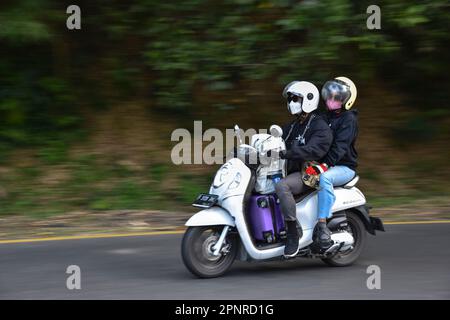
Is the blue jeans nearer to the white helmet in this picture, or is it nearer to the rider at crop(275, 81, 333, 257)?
the rider at crop(275, 81, 333, 257)

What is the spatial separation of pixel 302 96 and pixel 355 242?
1.69 metres

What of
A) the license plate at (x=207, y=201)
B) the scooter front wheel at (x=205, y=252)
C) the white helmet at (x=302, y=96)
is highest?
the white helmet at (x=302, y=96)

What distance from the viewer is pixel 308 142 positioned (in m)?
8.04

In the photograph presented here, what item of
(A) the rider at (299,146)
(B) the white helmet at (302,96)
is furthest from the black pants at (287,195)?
(B) the white helmet at (302,96)

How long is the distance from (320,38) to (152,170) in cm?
381

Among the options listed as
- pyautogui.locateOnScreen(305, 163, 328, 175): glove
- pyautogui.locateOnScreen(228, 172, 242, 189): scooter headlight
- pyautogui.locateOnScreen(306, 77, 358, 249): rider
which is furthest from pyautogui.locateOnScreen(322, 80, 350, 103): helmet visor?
pyautogui.locateOnScreen(228, 172, 242, 189): scooter headlight

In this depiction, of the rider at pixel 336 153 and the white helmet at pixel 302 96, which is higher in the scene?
the white helmet at pixel 302 96

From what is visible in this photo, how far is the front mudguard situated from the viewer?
761 cm

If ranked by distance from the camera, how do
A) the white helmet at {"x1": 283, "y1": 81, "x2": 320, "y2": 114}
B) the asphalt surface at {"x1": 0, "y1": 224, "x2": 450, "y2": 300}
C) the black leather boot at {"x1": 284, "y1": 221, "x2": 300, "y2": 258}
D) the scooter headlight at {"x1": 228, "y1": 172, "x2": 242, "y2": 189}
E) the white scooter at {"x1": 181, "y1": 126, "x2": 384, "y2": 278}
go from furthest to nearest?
the white helmet at {"x1": 283, "y1": 81, "x2": 320, "y2": 114}
the black leather boot at {"x1": 284, "y1": 221, "x2": 300, "y2": 258}
the scooter headlight at {"x1": 228, "y1": 172, "x2": 242, "y2": 189}
the white scooter at {"x1": 181, "y1": 126, "x2": 384, "y2": 278}
the asphalt surface at {"x1": 0, "y1": 224, "x2": 450, "y2": 300}

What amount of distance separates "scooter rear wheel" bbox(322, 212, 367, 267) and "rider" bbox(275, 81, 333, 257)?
0.69 metres

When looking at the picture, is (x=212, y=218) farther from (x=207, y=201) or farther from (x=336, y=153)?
(x=336, y=153)

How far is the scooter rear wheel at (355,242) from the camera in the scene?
847 cm

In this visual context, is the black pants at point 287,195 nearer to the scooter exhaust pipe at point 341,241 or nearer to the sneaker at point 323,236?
the sneaker at point 323,236

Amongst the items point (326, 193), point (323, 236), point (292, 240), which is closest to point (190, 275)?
point (292, 240)
